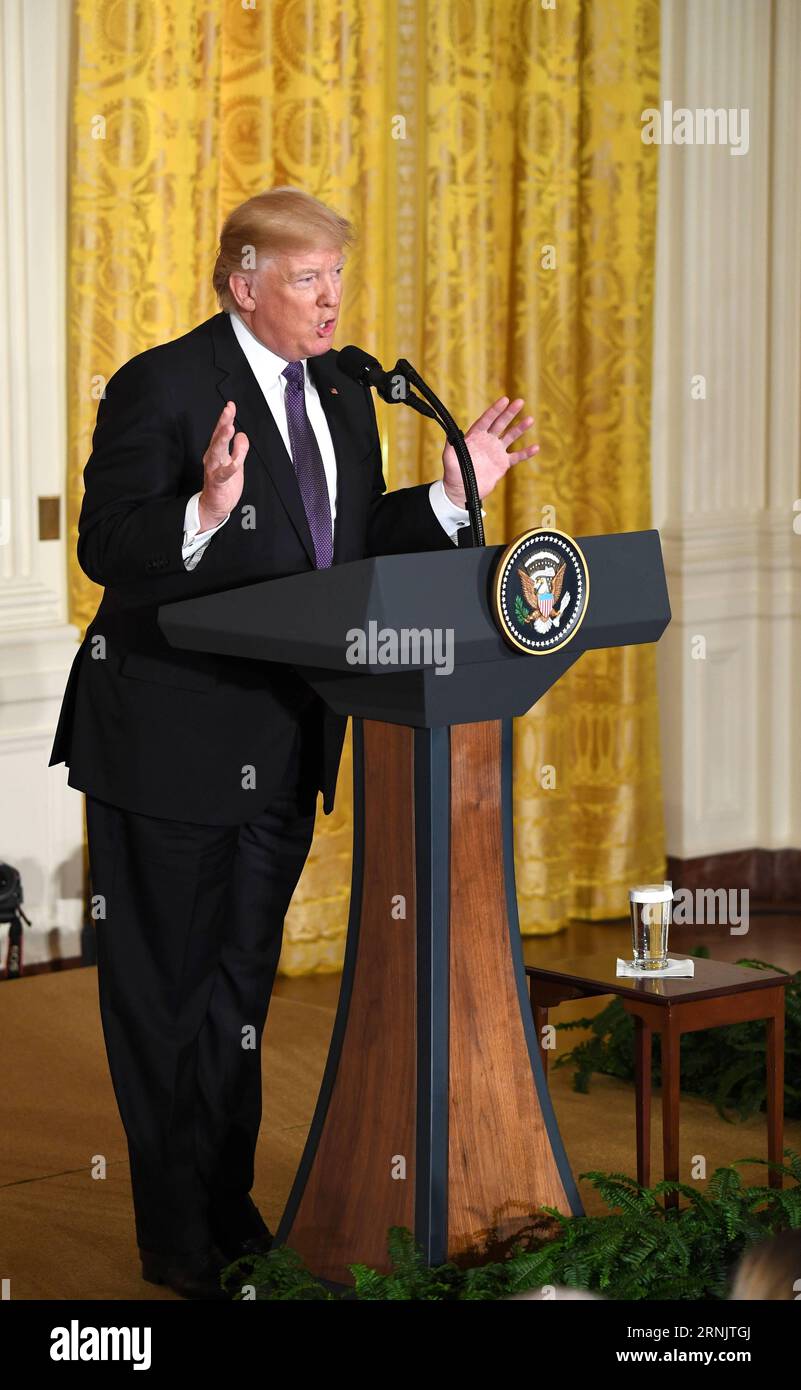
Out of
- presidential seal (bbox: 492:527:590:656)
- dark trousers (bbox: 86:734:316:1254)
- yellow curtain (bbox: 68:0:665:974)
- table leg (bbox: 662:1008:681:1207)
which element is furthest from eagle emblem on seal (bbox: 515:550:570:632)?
yellow curtain (bbox: 68:0:665:974)

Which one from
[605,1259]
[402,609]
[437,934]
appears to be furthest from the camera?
[605,1259]

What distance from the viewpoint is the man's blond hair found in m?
2.67

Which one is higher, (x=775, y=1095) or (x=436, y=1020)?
(x=436, y=1020)

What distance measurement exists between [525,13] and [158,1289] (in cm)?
399

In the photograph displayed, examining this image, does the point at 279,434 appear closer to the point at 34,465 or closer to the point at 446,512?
the point at 446,512

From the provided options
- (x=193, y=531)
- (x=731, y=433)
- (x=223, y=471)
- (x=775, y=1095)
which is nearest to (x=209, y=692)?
(x=193, y=531)

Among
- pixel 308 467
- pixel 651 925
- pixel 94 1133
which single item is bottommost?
pixel 94 1133

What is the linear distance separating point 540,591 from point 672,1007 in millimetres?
970

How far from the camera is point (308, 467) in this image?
9.15 ft

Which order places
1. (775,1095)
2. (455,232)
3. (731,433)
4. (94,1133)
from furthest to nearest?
(731,433) < (455,232) < (94,1133) < (775,1095)

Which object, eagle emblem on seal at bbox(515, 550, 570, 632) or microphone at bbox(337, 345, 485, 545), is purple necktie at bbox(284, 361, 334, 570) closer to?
microphone at bbox(337, 345, 485, 545)

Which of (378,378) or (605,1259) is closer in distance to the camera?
(378,378)

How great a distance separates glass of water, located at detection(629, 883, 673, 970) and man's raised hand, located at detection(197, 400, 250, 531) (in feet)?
3.76
